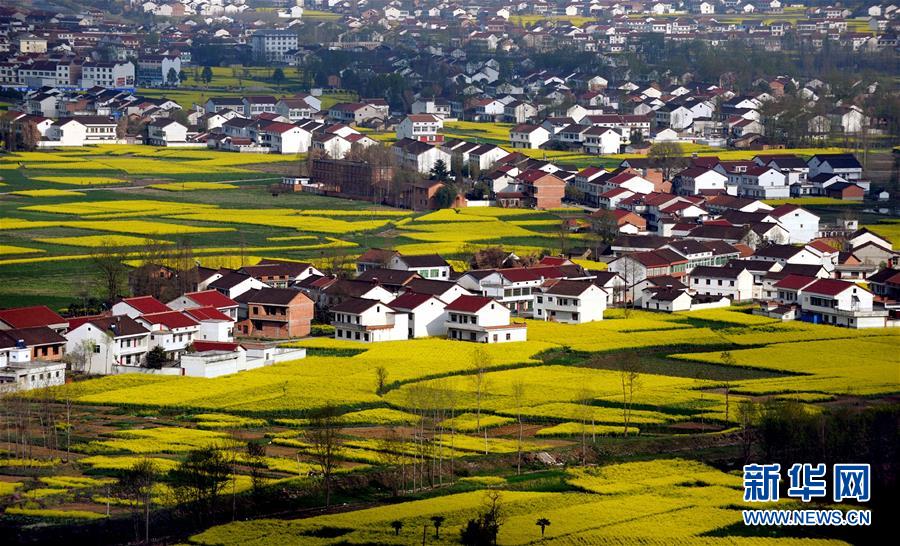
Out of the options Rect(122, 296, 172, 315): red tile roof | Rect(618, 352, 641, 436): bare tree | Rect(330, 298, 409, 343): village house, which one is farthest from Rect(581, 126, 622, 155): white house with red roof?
Rect(122, 296, 172, 315): red tile roof

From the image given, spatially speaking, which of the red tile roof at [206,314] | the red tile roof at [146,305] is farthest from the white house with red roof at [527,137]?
the red tile roof at [146,305]

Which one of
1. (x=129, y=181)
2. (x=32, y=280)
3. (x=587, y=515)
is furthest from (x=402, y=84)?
(x=587, y=515)

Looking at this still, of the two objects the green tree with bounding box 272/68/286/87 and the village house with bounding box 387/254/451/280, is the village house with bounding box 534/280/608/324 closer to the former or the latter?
the village house with bounding box 387/254/451/280

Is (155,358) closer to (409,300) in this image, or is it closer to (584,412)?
(409,300)

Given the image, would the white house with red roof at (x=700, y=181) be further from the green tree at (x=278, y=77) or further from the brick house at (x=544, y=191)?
the green tree at (x=278, y=77)

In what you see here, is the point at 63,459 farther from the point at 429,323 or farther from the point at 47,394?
the point at 429,323
